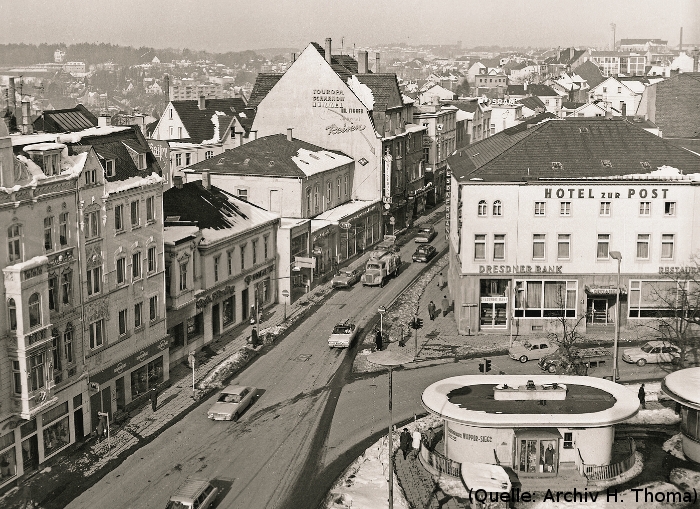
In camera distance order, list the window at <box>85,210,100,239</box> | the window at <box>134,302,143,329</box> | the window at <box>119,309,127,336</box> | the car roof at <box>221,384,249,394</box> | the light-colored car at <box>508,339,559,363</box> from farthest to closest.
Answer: the light-colored car at <box>508,339,559,363</box>
the window at <box>134,302,143,329</box>
the car roof at <box>221,384,249,394</box>
the window at <box>119,309,127,336</box>
the window at <box>85,210,100,239</box>

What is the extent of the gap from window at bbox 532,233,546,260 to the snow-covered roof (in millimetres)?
16313

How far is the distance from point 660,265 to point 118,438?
3372cm

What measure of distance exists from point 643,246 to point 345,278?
2178cm

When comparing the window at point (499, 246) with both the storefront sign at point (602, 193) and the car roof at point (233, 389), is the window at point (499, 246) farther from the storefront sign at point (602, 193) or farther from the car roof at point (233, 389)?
the car roof at point (233, 389)

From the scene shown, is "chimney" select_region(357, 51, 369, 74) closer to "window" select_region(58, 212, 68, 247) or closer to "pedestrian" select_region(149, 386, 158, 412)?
"pedestrian" select_region(149, 386, 158, 412)

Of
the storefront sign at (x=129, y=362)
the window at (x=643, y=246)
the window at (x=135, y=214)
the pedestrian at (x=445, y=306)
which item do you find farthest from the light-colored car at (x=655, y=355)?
the window at (x=135, y=214)

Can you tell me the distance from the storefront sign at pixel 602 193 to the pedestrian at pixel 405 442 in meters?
22.5

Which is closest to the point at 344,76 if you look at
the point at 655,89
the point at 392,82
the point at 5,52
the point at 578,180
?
the point at 392,82

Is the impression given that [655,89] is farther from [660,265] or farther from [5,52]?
[5,52]

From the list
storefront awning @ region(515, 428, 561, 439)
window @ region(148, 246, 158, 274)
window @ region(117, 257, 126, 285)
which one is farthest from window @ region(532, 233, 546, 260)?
window @ region(117, 257, 126, 285)

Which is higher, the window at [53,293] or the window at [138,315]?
the window at [53,293]

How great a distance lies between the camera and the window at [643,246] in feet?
→ 185

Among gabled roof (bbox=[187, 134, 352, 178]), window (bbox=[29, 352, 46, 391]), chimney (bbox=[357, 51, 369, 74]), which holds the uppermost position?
chimney (bbox=[357, 51, 369, 74])

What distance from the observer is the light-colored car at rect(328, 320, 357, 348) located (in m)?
53.0
